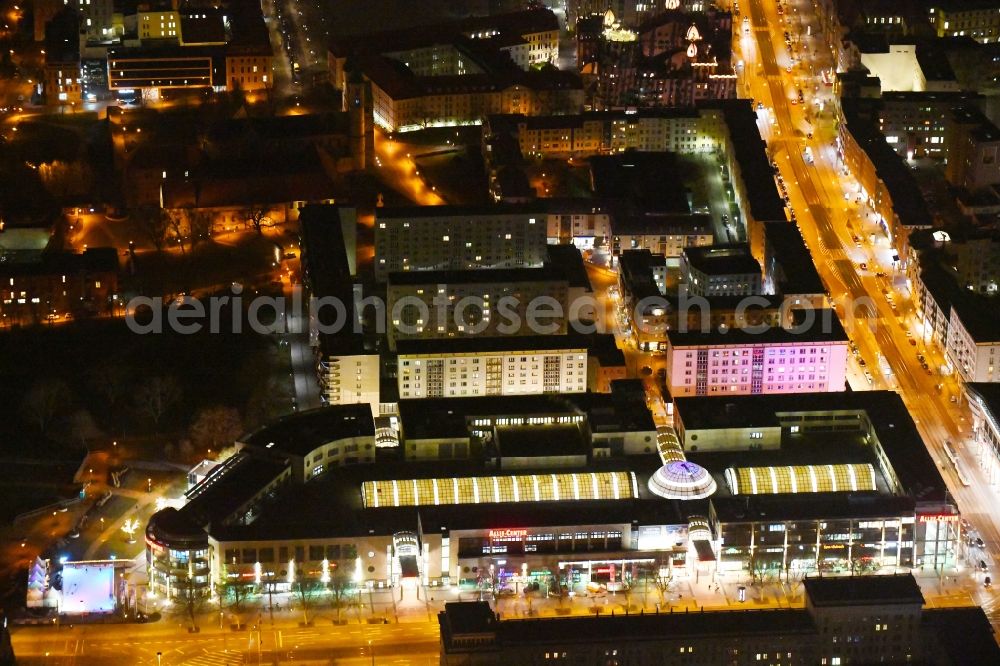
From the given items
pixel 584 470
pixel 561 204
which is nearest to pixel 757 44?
pixel 561 204

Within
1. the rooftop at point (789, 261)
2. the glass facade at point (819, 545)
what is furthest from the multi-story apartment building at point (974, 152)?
the glass facade at point (819, 545)

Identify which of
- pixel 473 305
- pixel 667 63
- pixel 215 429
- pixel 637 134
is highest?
pixel 667 63

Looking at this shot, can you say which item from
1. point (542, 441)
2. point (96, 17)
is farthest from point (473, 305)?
point (96, 17)

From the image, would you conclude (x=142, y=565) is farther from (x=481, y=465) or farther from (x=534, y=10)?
(x=534, y=10)

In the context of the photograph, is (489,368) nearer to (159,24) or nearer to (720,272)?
(720,272)

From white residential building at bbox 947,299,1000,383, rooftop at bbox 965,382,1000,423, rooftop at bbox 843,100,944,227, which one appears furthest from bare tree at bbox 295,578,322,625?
rooftop at bbox 843,100,944,227

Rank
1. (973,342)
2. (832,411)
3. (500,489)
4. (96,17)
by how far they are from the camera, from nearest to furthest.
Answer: (500,489)
(832,411)
(973,342)
(96,17)
